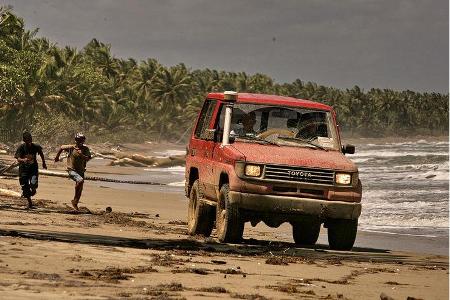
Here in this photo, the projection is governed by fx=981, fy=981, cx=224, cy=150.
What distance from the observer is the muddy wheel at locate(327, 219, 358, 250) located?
527 inches

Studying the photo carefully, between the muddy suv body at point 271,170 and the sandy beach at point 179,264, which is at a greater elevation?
the muddy suv body at point 271,170

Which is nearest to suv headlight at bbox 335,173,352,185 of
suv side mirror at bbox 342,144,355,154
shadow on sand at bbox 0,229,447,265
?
suv side mirror at bbox 342,144,355,154

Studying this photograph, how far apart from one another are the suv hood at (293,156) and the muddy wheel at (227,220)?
58 centimetres

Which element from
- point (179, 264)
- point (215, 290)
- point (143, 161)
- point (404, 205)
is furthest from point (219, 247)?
point (143, 161)

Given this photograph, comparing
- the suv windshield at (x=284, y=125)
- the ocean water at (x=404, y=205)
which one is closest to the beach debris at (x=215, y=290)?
the suv windshield at (x=284, y=125)

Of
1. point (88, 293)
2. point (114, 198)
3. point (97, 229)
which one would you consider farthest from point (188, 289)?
point (114, 198)

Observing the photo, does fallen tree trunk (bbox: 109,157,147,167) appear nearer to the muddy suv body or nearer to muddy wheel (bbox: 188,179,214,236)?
the muddy suv body

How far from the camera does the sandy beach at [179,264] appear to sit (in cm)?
794

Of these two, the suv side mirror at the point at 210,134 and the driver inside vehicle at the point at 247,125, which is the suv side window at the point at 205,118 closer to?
the suv side mirror at the point at 210,134

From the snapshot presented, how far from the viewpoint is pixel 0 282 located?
7504 millimetres

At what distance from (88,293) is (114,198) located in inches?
685

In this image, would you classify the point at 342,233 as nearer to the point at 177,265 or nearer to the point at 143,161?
the point at 177,265

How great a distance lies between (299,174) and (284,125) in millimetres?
1334

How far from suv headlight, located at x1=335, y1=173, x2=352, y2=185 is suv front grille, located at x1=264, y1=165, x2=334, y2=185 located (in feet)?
0.26
